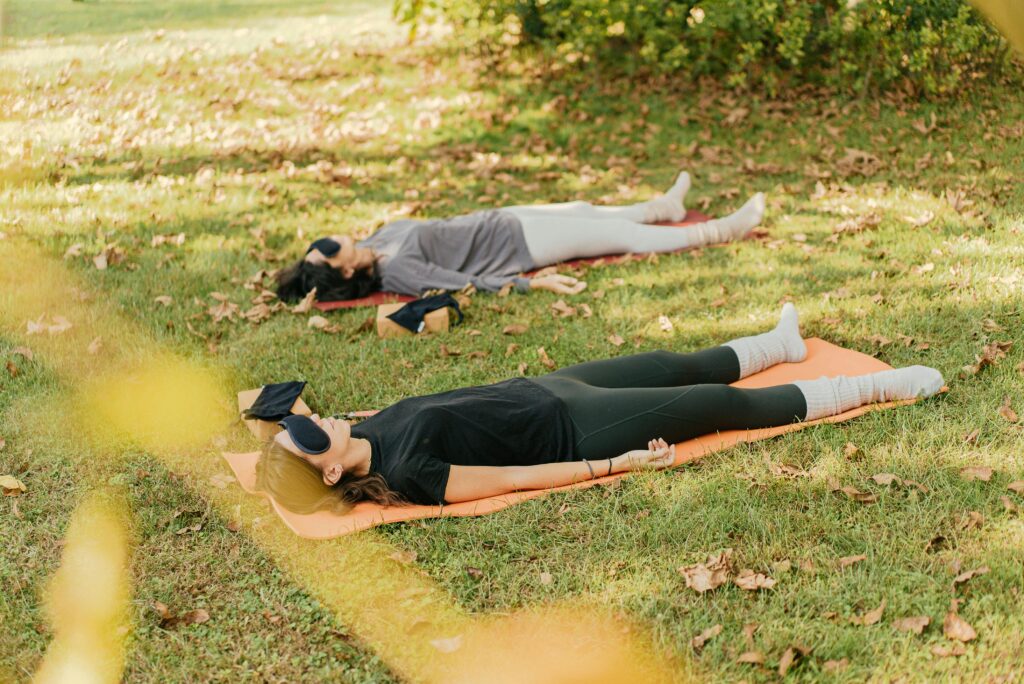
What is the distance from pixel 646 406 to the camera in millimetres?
4016

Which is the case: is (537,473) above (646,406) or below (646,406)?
below

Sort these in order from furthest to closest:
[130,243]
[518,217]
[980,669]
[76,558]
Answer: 1. [130,243]
2. [518,217]
3. [76,558]
4. [980,669]

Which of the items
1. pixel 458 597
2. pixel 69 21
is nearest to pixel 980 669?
pixel 458 597

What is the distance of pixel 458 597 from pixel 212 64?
10021 millimetres

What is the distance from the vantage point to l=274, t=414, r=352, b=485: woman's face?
3.66 m

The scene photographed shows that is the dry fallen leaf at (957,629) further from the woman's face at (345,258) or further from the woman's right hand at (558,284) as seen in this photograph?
the woman's face at (345,258)

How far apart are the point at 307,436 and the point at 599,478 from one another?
130 centimetres

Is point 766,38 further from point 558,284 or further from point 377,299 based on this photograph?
point 377,299

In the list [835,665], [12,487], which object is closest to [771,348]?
[835,665]

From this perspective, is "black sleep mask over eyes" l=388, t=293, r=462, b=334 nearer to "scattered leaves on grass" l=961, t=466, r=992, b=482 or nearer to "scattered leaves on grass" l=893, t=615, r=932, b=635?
"scattered leaves on grass" l=961, t=466, r=992, b=482

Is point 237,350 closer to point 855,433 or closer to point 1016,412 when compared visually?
point 855,433

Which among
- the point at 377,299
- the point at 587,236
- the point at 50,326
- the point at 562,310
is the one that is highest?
the point at 587,236

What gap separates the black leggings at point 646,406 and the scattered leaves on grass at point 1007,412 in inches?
33.4

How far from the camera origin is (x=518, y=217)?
6.49 m
